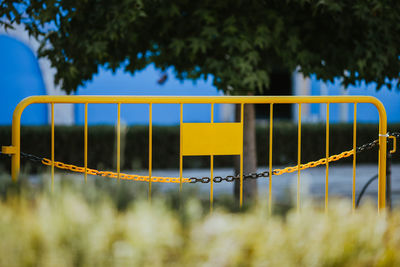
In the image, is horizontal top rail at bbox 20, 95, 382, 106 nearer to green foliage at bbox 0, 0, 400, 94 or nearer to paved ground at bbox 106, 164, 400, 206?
green foliage at bbox 0, 0, 400, 94

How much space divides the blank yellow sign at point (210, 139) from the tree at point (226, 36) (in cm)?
164

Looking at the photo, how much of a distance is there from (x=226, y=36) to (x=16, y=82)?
9756 millimetres

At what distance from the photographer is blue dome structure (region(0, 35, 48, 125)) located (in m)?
14.2

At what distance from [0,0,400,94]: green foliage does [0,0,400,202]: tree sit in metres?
0.01

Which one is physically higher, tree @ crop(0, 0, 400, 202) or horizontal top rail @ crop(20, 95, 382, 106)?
tree @ crop(0, 0, 400, 202)

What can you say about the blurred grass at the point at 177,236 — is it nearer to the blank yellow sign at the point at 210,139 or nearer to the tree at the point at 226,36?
the blank yellow sign at the point at 210,139

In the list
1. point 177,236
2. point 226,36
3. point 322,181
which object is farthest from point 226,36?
point 322,181

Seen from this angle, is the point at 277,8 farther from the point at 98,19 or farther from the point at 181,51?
the point at 98,19

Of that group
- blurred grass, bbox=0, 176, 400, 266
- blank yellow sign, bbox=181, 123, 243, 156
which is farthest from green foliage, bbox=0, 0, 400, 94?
blurred grass, bbox=0, 176, 400, 266

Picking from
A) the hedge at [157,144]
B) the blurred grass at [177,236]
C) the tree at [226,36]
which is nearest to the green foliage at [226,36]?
the tree at [226,36]

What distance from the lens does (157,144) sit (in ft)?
43.9

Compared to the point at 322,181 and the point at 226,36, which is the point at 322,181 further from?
the point at 226,36

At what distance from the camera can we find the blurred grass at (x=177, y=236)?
230cm

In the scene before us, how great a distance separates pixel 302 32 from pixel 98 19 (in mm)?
2455
